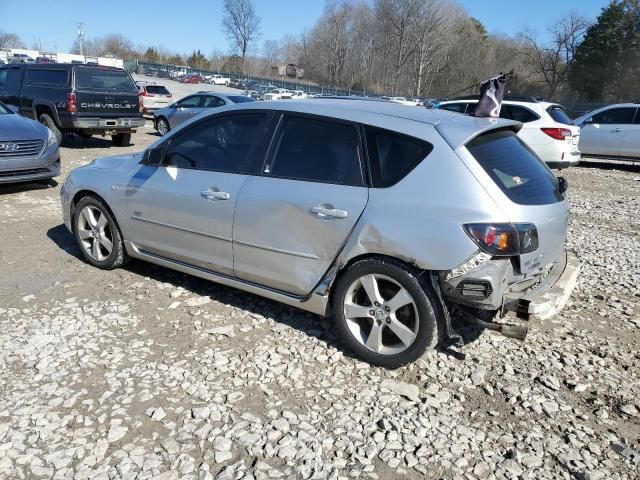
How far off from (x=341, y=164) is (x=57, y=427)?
226 centimetres

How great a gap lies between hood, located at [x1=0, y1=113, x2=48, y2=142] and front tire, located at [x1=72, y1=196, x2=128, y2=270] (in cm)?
359

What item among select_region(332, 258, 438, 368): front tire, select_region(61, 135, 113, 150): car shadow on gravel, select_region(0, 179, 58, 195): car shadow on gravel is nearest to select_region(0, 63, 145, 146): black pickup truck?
select_region(61, 135, 113, 150): car shadow on gravel

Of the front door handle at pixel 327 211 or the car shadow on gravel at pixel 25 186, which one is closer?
the front door handle at pixel 327 211

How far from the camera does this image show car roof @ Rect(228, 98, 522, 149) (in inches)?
133

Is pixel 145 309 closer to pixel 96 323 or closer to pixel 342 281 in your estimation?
pixel 96 323

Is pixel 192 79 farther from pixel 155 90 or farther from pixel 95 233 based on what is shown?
pixel 95 233

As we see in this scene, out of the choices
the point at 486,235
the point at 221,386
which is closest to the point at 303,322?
the point at 221,386

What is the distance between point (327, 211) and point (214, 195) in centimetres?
101

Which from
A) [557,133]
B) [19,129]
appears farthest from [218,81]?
[19,129]

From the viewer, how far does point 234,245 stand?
3.93 m

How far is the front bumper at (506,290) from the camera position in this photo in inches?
121

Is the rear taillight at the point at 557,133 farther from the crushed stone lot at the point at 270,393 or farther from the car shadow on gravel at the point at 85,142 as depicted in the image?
the car shadow on gravel at the point at 85,142

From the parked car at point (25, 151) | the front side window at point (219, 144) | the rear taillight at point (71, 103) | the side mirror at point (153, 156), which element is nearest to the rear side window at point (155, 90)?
the rear taillight at point (71, 103)

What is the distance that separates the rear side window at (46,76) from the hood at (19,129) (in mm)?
4041
